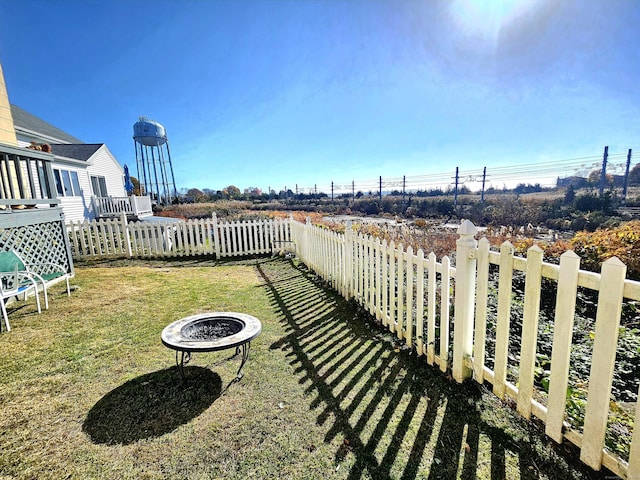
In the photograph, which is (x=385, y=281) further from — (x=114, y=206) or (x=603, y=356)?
(x=114, y=206)

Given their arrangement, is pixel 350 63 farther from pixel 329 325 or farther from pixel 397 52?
pixel 329 325

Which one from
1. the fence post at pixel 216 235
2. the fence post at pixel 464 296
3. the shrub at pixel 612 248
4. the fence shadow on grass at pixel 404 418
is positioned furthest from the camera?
the fence post at pixel 216 235

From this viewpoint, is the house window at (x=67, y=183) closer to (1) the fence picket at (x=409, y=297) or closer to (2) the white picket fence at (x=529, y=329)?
(2) the white picket fence at (x=529, y=329)

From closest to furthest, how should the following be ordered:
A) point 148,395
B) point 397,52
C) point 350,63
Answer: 1. point 148,395
2. point 397,52
3. point 350,63

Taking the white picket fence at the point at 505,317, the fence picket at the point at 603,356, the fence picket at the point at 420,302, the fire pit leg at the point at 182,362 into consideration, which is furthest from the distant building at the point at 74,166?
the fence picket at the point at 603,356

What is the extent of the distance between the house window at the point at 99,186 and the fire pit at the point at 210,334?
19.3 metres

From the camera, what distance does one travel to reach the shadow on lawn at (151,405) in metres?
2.23

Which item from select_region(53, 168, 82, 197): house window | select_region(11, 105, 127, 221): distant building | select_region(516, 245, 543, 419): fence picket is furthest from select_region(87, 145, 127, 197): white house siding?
select_region(516, 245, 543, 419): fence picket

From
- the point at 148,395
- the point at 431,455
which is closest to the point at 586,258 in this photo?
the point at 431,455

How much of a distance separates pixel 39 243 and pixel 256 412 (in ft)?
21.4

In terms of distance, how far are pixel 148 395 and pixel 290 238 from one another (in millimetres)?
7215

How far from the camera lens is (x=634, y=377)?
248 centimetres

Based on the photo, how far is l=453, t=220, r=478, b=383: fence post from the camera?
2490 millimetres

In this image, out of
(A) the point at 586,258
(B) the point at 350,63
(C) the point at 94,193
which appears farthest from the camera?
(C) the point at 94,193
